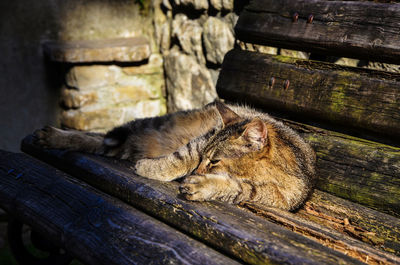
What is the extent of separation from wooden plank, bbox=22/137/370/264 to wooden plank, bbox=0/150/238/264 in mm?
42

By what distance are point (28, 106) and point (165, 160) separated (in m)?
2.24

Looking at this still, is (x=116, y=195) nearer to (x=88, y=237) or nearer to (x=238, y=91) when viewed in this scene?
(x=88, y=237)

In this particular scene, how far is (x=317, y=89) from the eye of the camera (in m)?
2.18

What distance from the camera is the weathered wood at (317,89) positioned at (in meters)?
1.92

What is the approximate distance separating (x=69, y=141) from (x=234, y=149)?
42.3 inches

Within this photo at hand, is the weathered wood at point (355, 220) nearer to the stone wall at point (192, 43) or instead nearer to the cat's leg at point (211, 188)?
the cat's leg at point (211, 188)

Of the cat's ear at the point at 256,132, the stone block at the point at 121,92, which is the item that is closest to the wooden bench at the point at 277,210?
the cat's ear at the point at 256,132

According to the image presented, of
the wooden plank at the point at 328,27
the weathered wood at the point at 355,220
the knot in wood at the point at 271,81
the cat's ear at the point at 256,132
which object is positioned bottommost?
the weathered wood at the point at 355,220

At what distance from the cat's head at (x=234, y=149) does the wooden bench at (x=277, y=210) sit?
25cm

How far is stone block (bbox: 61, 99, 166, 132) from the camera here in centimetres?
371

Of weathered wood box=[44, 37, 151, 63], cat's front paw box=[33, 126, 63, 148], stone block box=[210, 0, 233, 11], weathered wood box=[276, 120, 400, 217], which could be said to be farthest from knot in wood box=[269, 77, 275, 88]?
weathered wood box=[44, 37, 151, 63]

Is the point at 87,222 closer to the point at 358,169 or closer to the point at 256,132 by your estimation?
the point at 256,132

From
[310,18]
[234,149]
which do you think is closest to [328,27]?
[310,18]

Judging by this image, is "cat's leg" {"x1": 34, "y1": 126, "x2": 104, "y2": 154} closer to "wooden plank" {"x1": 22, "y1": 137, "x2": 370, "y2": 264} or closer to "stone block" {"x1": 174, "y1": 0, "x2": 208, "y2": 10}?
"wooden plank" {"x1": 22, "y1": 137, "x2": 370, "y2": 264}
